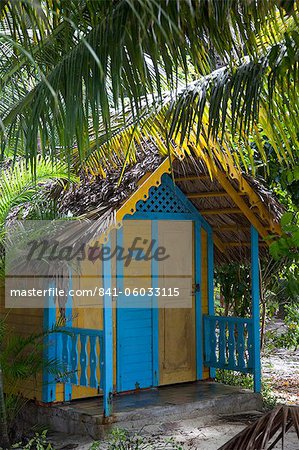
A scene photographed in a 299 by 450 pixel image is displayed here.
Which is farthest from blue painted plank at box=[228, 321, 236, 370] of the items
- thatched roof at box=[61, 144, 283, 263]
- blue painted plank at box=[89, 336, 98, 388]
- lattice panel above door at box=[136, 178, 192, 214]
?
blue painted plank at box=[89, 336, 98, 388]

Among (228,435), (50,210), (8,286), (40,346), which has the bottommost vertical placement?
(228,435)

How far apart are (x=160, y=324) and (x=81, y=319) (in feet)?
3.81

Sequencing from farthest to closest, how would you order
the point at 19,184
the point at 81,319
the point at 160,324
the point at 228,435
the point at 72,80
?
1. the point at 160,324
2. the point at 81,319
3. the point at 228,435
4. the point at 19,184
5. the point at 72,80

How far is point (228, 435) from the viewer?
25.4 feet

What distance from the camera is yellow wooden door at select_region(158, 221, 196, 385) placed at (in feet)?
30.4

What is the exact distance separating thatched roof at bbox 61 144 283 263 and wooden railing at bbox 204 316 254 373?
1008 mm

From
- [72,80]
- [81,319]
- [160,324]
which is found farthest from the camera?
[160,324]

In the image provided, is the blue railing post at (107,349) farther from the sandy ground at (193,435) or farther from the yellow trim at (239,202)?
the yellow trim at (239,202)

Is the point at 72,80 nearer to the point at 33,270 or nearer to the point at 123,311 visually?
the point at 33,270

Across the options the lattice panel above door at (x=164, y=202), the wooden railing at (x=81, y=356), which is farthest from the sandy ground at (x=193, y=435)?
the lattice panel above door at (x=164, y=202)

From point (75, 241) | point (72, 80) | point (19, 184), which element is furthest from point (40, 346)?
point (72, 80)

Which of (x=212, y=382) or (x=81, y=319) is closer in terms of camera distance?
(x=81, y=319)

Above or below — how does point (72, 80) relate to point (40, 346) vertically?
above

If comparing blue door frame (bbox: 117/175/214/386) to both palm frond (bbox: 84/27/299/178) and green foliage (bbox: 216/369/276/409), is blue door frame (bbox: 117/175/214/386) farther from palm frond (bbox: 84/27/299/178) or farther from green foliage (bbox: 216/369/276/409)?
palm frond (bbox: 84/27/299/178)
